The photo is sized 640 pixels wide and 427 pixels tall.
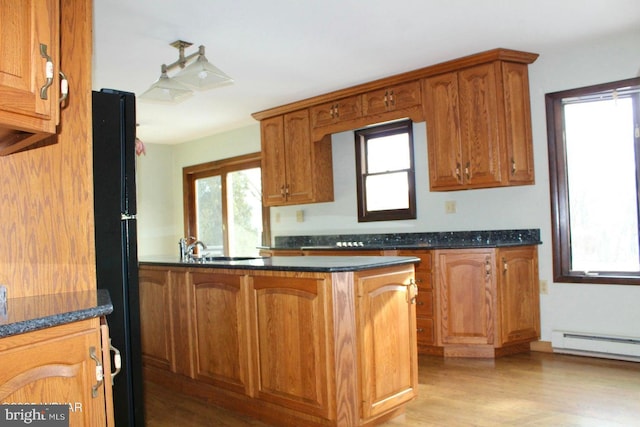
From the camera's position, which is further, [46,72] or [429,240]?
[429,240]

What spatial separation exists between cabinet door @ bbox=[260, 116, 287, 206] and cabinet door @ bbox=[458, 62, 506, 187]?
80.8 inches

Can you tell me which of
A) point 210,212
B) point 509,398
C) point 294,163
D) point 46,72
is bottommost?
point 509,398

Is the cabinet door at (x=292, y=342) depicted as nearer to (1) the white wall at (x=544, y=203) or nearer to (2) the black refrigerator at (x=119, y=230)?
(2) the black refrigerator at (x=119, y=230)

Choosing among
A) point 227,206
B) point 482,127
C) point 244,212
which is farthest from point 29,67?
point 227,206

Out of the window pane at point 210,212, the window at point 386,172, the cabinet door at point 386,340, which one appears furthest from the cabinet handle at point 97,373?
the window pane at point 210,212

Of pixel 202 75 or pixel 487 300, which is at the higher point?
pixel 202 75

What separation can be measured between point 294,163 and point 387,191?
3.33ft

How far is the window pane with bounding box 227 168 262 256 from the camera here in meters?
6.49

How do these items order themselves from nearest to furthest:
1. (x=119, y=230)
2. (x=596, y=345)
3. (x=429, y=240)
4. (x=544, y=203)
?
(x=119, y=230), (x=596, y=345), (x=544, y=203), (x=429, y=240)

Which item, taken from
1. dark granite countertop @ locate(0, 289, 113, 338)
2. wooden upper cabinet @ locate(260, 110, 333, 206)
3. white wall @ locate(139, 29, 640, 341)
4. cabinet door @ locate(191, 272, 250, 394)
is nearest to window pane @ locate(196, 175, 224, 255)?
wooden upper cabinet @ locate(260, 110, 333, 206)

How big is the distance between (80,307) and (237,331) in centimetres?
158

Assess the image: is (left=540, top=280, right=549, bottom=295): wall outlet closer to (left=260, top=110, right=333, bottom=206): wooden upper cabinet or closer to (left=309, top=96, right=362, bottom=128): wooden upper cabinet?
(left=309, top=96, right=362, bottom=128): wooden upper cabinet

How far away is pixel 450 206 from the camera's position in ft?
15.0

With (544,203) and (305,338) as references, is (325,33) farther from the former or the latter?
(544,203)
